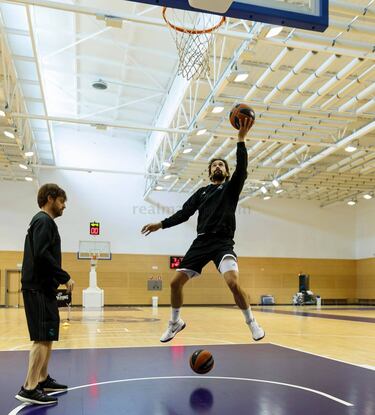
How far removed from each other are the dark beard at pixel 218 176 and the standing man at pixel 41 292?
62.6 inches

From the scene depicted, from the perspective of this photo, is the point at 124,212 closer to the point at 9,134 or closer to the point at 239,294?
the point at 9,134

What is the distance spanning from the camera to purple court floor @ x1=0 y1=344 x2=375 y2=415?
3439 millimetres

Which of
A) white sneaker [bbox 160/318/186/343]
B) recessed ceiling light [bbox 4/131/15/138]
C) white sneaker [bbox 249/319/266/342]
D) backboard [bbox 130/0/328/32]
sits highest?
recessed ceiling light [bbox 4/131/15/138]

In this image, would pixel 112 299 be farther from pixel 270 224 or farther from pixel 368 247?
pixel 368 247

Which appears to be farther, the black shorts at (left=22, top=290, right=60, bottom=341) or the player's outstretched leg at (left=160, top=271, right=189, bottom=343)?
the player's outstretched leg at (left=160, top=271, right=189, bottom=343)

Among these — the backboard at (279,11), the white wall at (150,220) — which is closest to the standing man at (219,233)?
the backboard at (279,11)

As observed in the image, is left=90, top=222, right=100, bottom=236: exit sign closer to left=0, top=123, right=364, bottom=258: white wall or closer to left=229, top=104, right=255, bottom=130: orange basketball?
left=0, top=123, right=364, bottom=258: white wall

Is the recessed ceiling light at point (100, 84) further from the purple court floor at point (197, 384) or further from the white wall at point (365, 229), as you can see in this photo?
the white wall at point (365, 229)

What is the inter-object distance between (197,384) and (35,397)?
1.43 m

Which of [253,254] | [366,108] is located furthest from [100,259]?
[366,108]

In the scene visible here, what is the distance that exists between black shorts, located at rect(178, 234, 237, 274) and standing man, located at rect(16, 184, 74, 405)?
115 cm

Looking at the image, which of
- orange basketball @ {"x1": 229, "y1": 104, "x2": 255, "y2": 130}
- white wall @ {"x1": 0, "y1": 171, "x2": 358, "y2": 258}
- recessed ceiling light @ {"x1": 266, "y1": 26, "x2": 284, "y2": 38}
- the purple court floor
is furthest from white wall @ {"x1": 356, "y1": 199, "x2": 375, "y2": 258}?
orange basketball @ {"x1": 229, "y1": 104, "x2": 255, "y2": 130}

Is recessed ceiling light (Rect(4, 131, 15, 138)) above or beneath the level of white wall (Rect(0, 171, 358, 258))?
above

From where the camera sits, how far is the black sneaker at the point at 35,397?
3580mm
